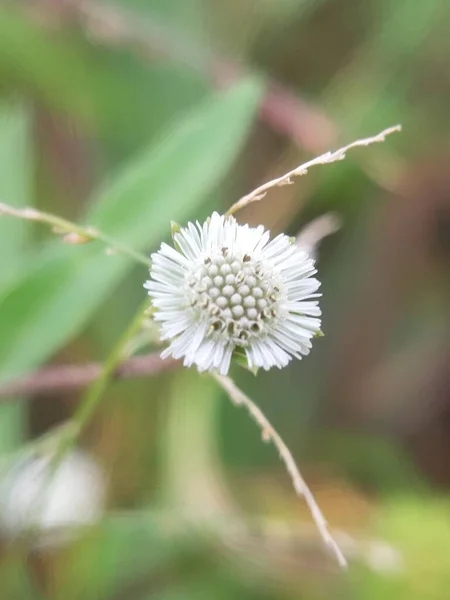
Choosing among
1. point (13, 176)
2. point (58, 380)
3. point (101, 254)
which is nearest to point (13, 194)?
point (13, 176)

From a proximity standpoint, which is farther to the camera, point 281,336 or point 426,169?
point 426,169

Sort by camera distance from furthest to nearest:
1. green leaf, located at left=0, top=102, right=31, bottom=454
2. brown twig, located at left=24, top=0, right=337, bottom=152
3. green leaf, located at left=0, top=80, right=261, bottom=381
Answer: brown twig, located at left=24, top=0, right=337, bottom=152
green leaf, located at left=0, top=102, right=31, bottom=454
green leaf, located at left=0, top=80, right=261, bottom=381

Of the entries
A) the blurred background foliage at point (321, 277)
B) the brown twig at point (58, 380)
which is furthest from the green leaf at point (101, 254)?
the blurred background foliage at point (321, 277)

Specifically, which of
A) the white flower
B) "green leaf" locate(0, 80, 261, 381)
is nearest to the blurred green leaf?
"green leaf" locate(0, 80, 261, 381)

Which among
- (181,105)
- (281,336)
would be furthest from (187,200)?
(181,105)

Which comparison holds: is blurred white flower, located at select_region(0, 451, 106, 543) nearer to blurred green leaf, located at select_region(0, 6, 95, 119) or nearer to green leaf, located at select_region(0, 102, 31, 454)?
green leaf, located at select_region(0, 102, 31, 454)

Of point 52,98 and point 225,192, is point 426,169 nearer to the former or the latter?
point 225,192
